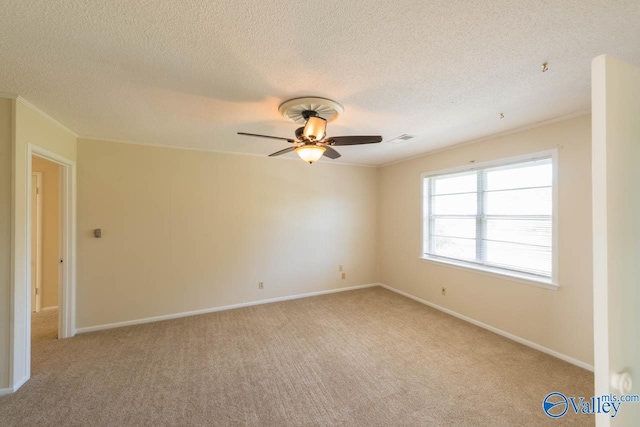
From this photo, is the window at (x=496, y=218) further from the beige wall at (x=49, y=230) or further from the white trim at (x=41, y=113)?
the beige wall at (x=49, y=230)

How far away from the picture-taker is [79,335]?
3182mm

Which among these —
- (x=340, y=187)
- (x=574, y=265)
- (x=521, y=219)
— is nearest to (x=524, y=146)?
(x=521, y=219)

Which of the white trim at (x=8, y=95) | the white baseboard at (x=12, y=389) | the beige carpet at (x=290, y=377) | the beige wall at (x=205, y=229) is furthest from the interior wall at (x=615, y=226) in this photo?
the beige wall at (x=205, y=229)

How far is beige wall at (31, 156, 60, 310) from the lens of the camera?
157 inches

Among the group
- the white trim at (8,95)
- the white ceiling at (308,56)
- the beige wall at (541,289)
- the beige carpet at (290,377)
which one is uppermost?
the white ceiling at (308,56)

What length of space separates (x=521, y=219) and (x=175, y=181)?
4648 millimetres

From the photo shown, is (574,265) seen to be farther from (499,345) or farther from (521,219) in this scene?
(499,345)

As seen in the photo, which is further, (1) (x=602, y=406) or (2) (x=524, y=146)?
(2) (x=524, y=146)

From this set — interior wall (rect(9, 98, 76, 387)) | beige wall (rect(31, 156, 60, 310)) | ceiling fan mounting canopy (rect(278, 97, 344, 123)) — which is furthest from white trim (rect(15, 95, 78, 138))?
ceiling fan mounting canopy (rect(278, 97, 344, 123))

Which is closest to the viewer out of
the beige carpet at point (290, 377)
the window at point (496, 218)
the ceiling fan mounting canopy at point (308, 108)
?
the beige carpet at point (290, 377)

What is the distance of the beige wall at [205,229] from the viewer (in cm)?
339

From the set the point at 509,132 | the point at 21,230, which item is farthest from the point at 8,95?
the point at 509,132

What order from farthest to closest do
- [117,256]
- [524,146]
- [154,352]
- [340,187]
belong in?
[340,187] → [117,256] → [524,146] → [154,352]

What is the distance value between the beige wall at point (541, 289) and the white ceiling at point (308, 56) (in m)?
0.41
